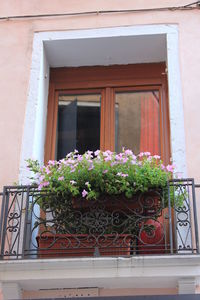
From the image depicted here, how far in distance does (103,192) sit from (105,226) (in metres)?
0.32

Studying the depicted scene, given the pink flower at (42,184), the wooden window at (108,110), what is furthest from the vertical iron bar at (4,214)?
the wooden window at (108,110)

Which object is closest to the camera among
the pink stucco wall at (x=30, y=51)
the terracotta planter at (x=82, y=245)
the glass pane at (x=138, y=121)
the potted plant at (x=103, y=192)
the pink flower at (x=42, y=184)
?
the terracotta planter at (x=82, y=245)

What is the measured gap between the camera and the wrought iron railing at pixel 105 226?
606 centimetres

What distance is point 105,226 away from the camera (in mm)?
6121

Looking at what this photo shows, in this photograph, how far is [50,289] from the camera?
614 centimetres

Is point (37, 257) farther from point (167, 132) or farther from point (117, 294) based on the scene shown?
point (167, 132)

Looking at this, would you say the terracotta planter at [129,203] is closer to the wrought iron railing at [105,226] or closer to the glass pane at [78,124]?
the wrought iron railing at [105,226]

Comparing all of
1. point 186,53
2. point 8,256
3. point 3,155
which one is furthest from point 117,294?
point 186,53

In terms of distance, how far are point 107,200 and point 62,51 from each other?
2290 mm

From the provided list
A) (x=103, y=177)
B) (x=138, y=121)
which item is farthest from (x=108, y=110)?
(x=103, y=177)

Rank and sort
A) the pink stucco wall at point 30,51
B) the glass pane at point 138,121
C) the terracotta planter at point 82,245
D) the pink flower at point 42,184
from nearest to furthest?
1. the terracotta planter at point 82,245
2. the pink flower at point 42,184
3. the pink stucco wall at point 30,51
4. the glass pane at point 138,121

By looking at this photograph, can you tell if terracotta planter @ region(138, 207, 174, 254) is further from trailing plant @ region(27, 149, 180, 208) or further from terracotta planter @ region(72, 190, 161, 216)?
trailing plant @ region(27, 149, 180, 208)

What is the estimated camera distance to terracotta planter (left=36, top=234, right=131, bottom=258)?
6.02 meters

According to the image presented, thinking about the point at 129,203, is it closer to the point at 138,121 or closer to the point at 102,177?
the point at 102,177
